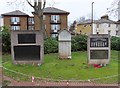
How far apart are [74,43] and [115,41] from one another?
400 cm

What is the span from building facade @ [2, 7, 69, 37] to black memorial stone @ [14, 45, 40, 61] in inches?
1335

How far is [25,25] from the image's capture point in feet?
162

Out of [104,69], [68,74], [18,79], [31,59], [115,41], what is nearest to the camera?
[18,79]

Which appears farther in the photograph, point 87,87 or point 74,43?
point 74,43

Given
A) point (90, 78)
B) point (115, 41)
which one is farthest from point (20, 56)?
point (115, 41)

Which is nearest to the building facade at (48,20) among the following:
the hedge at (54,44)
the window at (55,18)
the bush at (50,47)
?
the window at (55,18)

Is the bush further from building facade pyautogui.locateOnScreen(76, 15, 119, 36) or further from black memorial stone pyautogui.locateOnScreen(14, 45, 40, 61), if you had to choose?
building facade pyautogui.locateOnScreen(76, 15, 119, 36)

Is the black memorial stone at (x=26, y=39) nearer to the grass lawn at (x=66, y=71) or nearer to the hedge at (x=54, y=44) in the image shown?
the grass lawn at (x=66, y=71)

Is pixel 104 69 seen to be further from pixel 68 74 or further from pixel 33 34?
pixel 33 34

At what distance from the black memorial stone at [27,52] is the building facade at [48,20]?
33.9m

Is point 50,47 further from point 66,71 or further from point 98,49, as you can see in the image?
point 66,71

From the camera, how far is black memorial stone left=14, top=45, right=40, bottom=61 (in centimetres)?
1227

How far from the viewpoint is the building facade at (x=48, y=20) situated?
46844 millimetres

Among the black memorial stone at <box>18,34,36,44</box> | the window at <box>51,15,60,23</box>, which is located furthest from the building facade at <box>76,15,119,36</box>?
the black memorial stone at <box>18,34,36,44</box>
